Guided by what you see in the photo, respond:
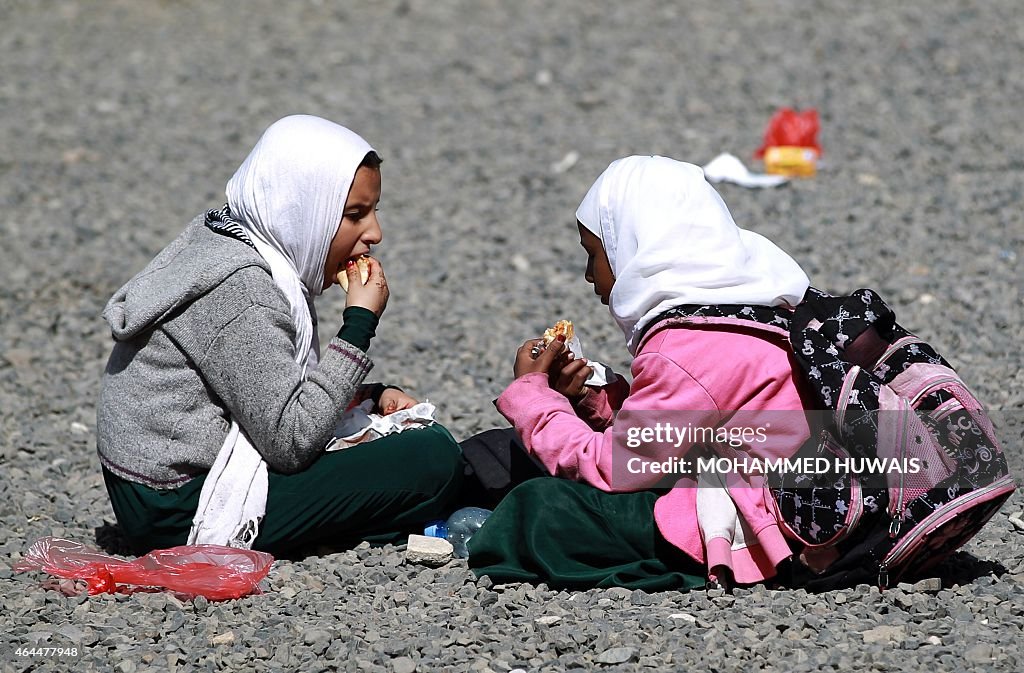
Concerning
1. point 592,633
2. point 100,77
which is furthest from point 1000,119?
point 100,77

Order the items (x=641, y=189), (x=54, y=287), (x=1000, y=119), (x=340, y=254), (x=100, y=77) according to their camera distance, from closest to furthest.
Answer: (x=641, y=189) → (x=340, y=254) → (x=54, y=287) → (x=1000, y=119) → (x=100, y=77)

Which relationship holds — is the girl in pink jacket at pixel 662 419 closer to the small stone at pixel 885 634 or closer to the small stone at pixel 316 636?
the small stone at pixel 885 634

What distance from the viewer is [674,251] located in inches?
137

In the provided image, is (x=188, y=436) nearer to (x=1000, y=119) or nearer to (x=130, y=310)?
(x=130, y=310)

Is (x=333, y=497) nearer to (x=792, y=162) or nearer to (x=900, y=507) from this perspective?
(x=900, y=507)

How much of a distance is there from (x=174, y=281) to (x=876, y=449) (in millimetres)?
2041

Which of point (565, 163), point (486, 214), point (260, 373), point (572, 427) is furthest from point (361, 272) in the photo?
point (565, 163)

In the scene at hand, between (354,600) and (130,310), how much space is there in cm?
109

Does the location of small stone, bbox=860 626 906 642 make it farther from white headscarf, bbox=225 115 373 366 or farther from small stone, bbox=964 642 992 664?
white headscarf, bbox=225 115 373 366

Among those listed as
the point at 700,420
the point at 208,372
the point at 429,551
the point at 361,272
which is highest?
the point at 361,272

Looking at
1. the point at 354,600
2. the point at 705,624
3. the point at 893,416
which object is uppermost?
the point at 893,416

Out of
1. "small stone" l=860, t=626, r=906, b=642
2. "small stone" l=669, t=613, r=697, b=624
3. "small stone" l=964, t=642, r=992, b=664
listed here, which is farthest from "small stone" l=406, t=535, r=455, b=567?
"small stone" l=964, t=642, r=992, b=664

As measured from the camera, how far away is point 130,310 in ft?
11.8

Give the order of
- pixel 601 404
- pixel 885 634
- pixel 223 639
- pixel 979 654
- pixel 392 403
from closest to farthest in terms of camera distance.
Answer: pixel 979 654 < pixel 885 634 < pixel 223 639 < pixel 601 404 < pixel 392 403
